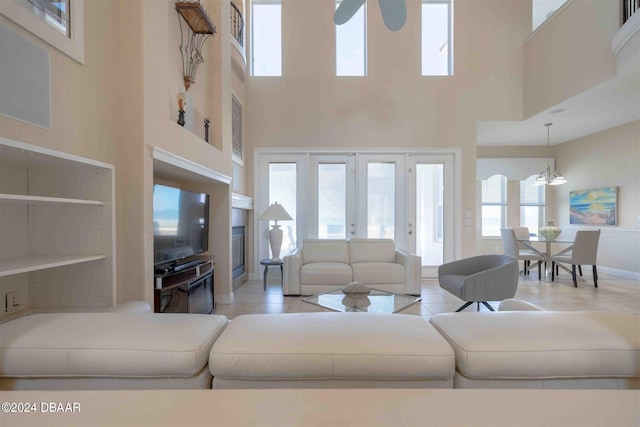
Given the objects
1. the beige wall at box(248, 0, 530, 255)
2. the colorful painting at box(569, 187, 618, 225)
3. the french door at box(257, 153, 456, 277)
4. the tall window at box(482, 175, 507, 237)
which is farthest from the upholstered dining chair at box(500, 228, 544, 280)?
the colorful painting at box(569, 187, 618, 225)

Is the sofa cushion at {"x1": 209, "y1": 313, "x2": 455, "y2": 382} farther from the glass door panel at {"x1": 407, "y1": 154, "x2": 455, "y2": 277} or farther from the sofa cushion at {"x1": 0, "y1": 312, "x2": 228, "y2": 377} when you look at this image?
the glass door panel at {"x1": 407, "y1": 154, "x2": 455, "y2": 277}

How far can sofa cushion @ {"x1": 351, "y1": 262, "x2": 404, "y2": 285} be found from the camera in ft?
12.9

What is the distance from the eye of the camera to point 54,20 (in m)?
1.62

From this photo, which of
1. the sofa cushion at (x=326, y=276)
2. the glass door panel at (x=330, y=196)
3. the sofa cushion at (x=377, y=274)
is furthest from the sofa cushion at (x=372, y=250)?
the glass door panel at (x=330, y=196)

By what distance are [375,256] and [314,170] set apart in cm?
182

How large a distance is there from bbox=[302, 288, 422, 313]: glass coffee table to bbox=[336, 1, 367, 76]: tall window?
3.90 meters

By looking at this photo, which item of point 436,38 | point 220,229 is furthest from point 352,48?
point 220,229

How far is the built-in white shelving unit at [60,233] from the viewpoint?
1584mm

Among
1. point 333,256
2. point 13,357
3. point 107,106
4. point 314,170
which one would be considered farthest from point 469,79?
point 13,357

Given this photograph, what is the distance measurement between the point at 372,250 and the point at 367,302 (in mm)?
1899

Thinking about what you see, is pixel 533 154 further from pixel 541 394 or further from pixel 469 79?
pixel 541 394

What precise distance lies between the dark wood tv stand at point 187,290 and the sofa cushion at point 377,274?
189 cm

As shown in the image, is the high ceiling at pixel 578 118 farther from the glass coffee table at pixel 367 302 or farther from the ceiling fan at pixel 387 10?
the glass coffee table at pixel 367 302

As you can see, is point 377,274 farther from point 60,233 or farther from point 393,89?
point 60,233
